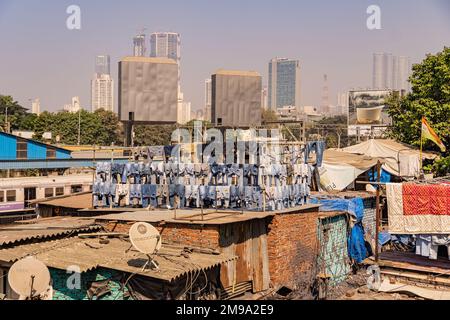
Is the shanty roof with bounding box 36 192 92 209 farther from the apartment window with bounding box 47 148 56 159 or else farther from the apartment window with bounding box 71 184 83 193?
the apartment window with bounding box 47 148 56 159

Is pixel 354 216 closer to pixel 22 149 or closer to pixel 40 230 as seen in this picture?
pixel 40 230

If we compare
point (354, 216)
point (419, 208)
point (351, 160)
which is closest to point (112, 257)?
point (419, 208)

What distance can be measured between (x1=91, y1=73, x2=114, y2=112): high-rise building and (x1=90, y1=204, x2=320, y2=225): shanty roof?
146m

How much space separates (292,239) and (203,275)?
358 cm

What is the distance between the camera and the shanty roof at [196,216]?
432 inches

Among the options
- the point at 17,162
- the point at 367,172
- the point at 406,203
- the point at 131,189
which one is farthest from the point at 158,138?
the point at 406,203

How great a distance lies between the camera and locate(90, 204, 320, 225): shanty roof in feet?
36.0

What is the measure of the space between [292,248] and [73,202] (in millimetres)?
7496

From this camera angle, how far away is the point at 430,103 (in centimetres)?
2256

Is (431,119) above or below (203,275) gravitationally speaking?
above

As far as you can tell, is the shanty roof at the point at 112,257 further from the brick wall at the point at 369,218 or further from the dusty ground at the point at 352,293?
the brick wall at the point at 369,218

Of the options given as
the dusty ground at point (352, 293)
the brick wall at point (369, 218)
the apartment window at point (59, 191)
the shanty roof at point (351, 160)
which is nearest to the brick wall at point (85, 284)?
the dusty ground at point (352, 293)

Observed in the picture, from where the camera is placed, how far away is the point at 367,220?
59.5 feet
